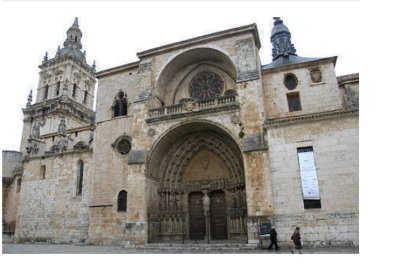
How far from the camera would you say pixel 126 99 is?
15719mm

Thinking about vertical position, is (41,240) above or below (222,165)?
below

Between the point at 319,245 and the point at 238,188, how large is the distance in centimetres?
439

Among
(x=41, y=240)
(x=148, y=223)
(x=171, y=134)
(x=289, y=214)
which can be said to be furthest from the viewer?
(x=41, y=240)

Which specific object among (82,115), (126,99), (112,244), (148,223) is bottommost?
(112,244)

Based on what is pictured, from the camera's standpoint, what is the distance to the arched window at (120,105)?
1564cm

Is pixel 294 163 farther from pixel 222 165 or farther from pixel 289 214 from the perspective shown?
pixel 222 165

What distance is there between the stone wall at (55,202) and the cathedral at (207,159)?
0.21 feet

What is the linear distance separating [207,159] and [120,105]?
20.7 ft

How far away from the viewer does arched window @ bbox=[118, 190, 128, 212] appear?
1359 centimetres

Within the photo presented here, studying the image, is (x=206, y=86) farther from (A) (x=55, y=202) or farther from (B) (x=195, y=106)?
(A) (x=55, y=202)

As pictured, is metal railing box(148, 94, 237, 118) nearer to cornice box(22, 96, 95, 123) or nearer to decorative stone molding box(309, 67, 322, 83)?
decorative stone molding box(309, 67, 322, 83)


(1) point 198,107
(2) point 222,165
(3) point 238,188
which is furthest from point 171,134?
(3) point 238,188

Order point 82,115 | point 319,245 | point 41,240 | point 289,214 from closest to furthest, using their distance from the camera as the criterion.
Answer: point 319,245 → point 289,214 → point 41,240 → point 82,115

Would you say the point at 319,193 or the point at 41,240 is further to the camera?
the point at 41,240
